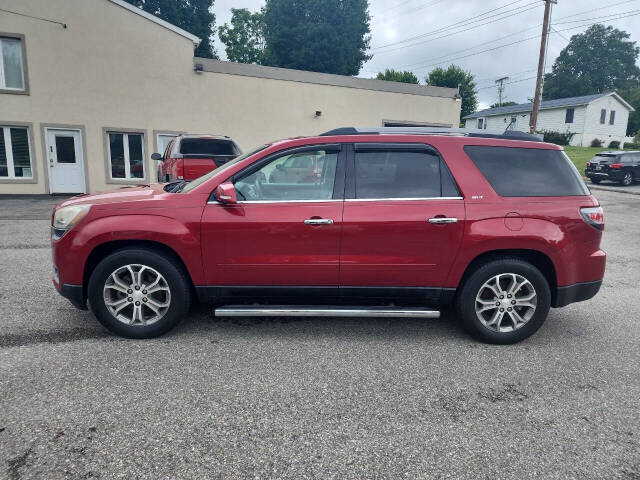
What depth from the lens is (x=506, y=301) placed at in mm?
3879

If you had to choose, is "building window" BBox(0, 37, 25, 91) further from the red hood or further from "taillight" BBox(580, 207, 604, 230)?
"taillight" BBox(580, 207, 604, 230)

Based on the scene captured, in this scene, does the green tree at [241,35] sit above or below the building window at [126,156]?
above

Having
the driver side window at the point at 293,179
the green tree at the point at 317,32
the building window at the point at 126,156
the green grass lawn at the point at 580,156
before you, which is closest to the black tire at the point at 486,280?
the driver side window at the point at 293,179

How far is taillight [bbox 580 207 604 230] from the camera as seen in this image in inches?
152

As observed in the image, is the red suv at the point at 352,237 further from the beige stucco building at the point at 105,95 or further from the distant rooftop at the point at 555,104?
the distant rooftop at the point at 555,104

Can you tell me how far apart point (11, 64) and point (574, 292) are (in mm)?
17392

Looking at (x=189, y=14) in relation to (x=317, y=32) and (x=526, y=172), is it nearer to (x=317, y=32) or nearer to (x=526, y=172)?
(x=317, y=32)

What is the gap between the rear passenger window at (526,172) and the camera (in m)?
3.89

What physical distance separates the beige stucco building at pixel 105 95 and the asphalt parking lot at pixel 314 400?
12538mm

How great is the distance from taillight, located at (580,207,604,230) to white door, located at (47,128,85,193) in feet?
52.4

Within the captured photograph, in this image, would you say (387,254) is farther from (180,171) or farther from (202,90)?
(202,90)

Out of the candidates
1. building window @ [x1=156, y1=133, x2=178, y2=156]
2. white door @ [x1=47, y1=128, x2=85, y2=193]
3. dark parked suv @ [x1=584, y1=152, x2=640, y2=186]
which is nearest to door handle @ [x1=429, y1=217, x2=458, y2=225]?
building window @ [x1=156, y1=133, x2=178, y2=156]

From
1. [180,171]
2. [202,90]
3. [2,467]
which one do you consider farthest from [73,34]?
[2,467]

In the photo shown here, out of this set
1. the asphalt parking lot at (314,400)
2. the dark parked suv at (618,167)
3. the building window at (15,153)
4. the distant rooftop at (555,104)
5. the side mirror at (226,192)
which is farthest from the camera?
the distant rooftop at (555,104)
